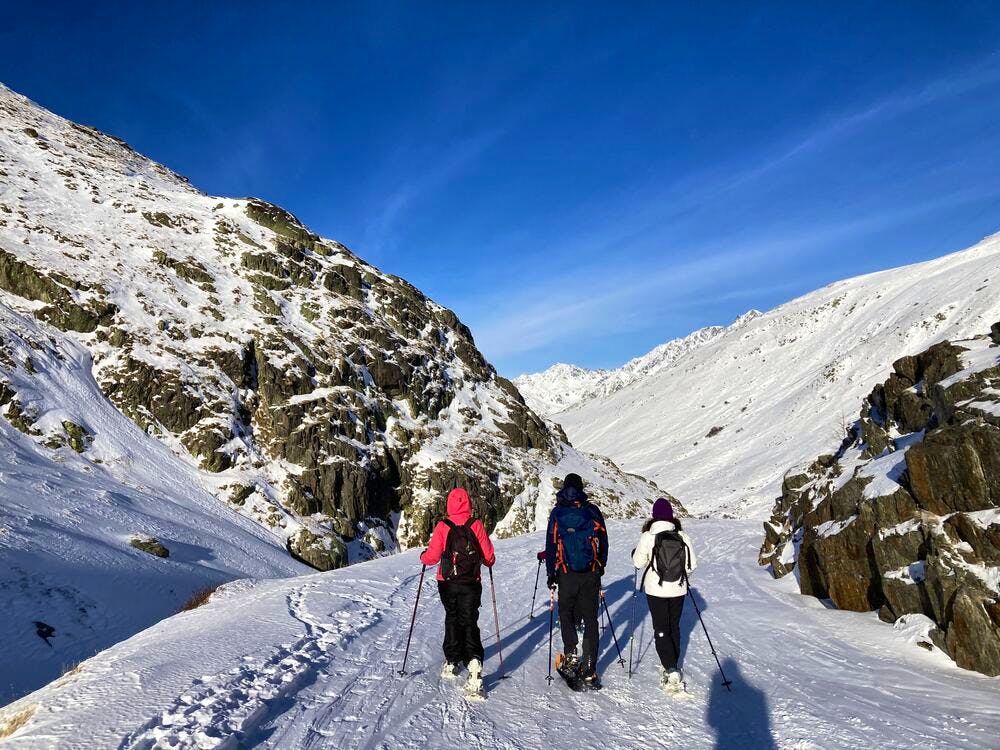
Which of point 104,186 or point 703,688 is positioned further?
point 104,186

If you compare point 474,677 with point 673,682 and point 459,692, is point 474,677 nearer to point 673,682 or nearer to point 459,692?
point 459,692

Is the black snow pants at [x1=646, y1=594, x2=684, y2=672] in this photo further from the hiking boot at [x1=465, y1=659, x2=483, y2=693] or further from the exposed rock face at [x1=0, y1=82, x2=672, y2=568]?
the exposed rock face at [x1=0, y1=82, x2=672, y2=568]

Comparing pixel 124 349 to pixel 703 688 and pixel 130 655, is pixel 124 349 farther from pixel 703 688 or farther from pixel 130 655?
pixel 703 688

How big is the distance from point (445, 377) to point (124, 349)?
93.8 feet

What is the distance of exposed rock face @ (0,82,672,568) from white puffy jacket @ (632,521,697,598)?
2977 cm

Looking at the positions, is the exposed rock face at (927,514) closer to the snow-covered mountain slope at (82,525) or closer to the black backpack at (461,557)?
the black backpack at (461,557)

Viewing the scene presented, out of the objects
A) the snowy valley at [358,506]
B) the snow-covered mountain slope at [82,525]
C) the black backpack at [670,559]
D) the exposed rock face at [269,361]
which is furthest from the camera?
the exposed rock face at [269,361]

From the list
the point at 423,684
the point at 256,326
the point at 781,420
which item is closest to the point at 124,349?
the point at 256,326

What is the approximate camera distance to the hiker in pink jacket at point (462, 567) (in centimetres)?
699

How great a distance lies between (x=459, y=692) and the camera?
7000 mm

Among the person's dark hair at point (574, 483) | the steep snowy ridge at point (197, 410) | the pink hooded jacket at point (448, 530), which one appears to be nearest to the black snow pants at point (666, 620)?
the person's dark hair at point (574, 483)

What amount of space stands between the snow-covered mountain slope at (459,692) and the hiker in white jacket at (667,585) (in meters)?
0.47

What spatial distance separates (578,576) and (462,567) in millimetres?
1644

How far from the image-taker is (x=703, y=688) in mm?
7691
